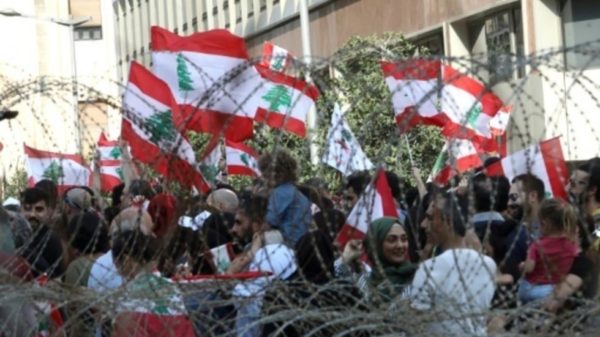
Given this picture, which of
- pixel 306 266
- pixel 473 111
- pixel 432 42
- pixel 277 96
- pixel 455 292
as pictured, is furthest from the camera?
pixel 432 42

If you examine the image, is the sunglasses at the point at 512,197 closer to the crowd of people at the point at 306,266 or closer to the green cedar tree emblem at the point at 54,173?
the crowd of people at the point at 306,266

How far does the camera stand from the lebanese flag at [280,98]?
1073 cm

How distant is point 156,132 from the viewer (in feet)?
30.5

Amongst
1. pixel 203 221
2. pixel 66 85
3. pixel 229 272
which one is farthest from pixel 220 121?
pixel 66 85

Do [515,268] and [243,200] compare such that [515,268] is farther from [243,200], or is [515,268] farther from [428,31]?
[428,31]

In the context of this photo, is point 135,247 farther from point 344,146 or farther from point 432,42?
point 432,42

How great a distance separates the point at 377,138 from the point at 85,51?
66.6 metres

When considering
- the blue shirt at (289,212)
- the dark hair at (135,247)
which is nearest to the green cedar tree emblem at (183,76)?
the blue shirt at (289,212)

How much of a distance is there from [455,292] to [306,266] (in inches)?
65.5

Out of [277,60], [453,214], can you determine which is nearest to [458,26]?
[277,60]

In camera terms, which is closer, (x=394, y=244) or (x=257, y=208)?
(x=394, y=244)

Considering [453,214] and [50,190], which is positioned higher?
[50,190]

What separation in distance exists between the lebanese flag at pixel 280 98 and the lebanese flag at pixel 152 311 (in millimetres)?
2065

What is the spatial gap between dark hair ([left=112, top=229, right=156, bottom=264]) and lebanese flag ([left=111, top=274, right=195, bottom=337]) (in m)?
0.54
